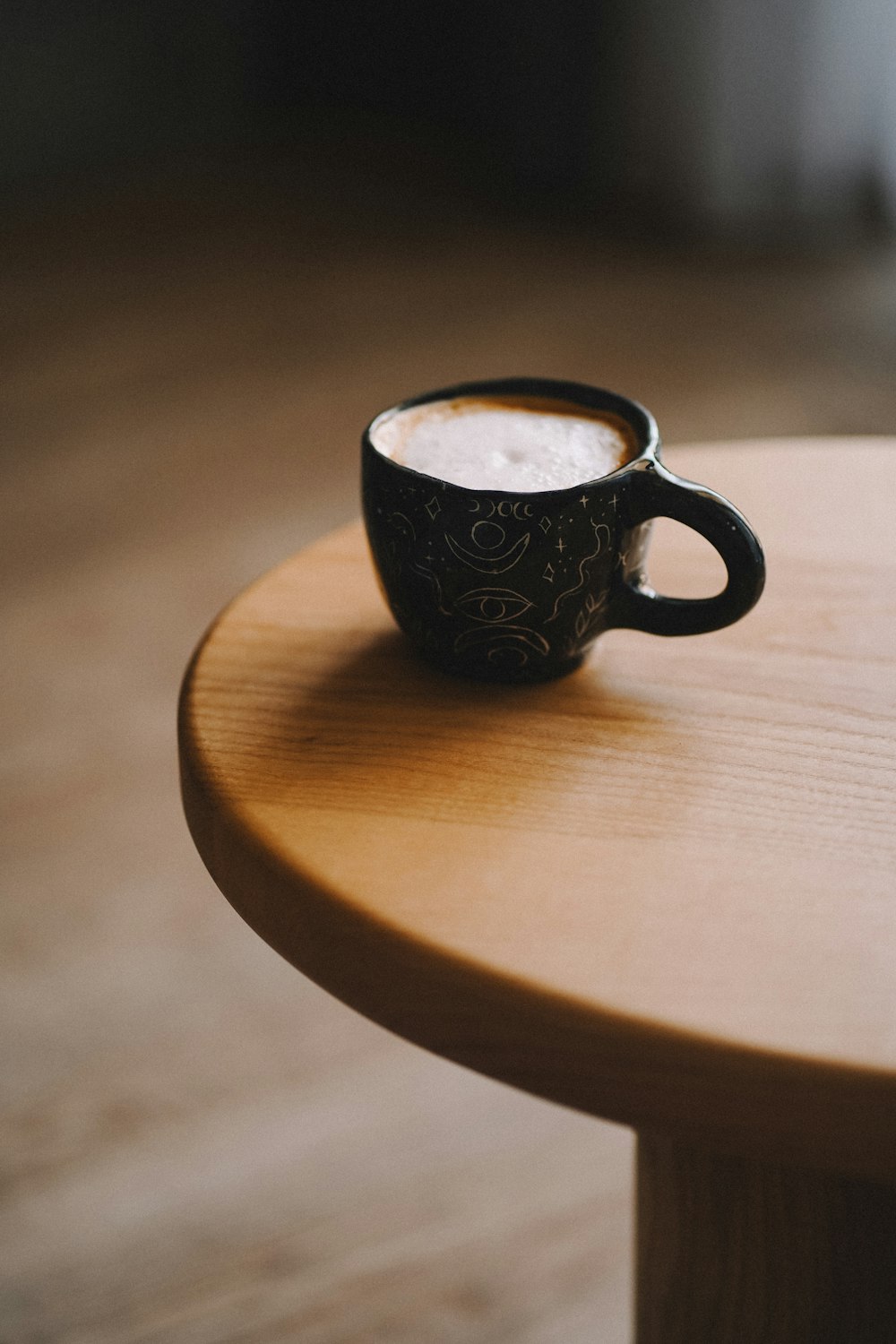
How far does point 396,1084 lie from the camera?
0.84m

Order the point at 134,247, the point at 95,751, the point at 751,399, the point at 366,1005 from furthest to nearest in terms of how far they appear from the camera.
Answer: the point at 134,247, the point at 751,399, the point at 95,751, the point at 366,1005

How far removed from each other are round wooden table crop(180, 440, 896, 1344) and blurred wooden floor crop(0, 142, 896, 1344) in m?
0.23

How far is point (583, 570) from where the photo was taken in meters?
0.41

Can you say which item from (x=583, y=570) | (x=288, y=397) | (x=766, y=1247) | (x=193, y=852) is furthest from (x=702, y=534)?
(x=288, y=397)

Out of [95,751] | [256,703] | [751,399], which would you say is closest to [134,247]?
[751,399]

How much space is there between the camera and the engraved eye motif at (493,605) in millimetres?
408

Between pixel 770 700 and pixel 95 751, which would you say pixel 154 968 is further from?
pixel 770 700

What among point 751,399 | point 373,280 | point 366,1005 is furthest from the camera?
point 373,280

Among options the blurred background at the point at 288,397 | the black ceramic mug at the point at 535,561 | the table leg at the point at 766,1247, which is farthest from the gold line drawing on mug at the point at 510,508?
the blurred background at the point at 288,397

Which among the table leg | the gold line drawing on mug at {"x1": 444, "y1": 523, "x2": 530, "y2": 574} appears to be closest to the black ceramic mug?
the gold line drawing on mug at {"x1": 444, "y1": 523, "x2": 530, "y2": 574}

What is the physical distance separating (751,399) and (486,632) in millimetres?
1645

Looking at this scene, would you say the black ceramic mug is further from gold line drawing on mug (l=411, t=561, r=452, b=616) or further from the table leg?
the table leg

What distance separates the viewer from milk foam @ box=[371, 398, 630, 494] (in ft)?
1.38

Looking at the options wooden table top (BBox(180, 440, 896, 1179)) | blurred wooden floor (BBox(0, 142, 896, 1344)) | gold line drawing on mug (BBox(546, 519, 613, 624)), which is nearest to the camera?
wooden table top (BBox(180, 440, 896, 1179))
